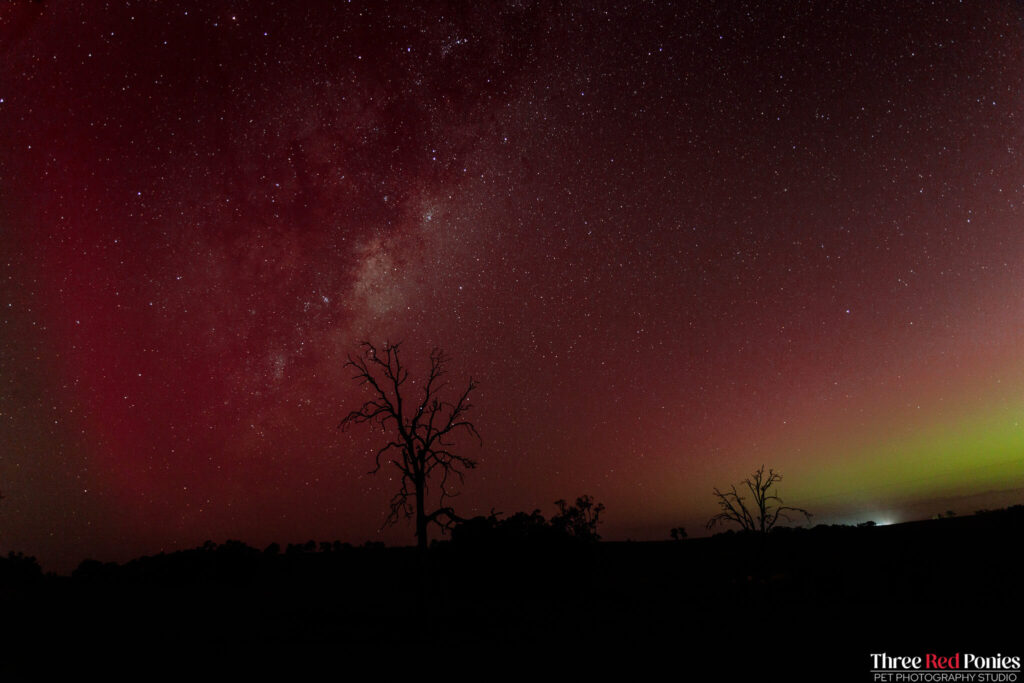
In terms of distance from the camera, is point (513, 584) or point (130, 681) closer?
point (130, 681)

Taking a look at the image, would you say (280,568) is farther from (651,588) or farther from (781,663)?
(781,663)

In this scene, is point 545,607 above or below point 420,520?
below

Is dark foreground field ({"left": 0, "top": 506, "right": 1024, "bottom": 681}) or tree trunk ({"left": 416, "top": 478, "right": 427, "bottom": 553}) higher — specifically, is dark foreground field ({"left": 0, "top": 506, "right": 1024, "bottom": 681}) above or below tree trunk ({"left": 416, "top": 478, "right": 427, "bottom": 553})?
below

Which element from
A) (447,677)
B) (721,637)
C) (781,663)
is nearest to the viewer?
(781,663)

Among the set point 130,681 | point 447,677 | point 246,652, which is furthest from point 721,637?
point 130,681

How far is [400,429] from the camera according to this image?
19.0 metres

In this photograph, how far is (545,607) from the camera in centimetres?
2030

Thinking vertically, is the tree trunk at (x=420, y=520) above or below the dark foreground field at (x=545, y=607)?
above

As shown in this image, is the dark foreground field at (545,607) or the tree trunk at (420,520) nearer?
the dark foreground field at (545,607)

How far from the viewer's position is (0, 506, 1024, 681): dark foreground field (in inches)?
519

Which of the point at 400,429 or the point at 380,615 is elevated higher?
the point at 400,429

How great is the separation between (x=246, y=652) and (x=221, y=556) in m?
20.6

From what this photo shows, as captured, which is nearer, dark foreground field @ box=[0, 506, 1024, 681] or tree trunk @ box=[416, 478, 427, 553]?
dark foreground field @ box=[0, 506, 1024, 681]

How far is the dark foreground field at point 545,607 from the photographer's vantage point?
13172mm
